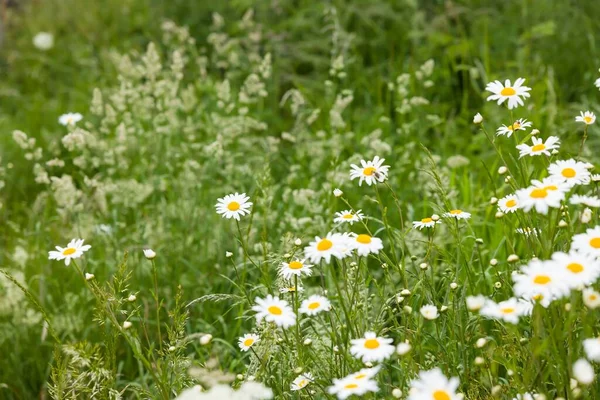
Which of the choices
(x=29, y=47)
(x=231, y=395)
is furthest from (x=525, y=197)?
(x=29, y=47)

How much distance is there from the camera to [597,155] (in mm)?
3209

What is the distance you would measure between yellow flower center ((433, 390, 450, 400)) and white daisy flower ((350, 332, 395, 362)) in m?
0.17

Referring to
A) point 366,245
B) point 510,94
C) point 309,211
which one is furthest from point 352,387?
point 309,211

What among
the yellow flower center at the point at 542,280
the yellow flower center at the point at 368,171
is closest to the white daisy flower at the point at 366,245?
the yellow flower center at the point at 368,171

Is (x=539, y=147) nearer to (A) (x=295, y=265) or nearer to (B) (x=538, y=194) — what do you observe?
(B) (x=538, y=194)

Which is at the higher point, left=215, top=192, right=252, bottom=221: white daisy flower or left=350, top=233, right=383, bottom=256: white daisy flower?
left=215, top=192, right=252, bottom=221: white daisy flower

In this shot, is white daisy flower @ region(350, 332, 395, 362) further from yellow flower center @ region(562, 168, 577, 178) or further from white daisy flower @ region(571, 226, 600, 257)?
yellow flower center @ region(562, 168, 577, 178)

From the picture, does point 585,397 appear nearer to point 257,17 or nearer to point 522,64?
point 522,64

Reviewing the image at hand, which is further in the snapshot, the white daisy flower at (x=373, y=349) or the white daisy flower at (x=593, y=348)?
the white daisy flower at (x=373, y=349)

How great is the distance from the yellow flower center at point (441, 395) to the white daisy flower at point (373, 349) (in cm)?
17

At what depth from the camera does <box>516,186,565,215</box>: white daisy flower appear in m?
1.28

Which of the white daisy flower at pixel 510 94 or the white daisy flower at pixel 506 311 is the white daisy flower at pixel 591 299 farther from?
the white daisy flower at pixel 510 94

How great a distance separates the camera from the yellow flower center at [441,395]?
1.08 meters

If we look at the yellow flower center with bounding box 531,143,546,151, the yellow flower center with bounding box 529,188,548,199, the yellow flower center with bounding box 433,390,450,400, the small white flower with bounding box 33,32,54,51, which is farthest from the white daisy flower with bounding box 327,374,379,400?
the small white flower with bounding box 33,32,54,51
